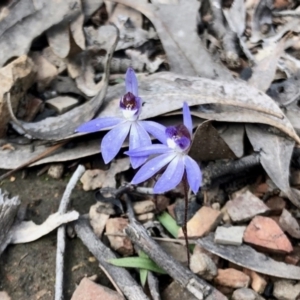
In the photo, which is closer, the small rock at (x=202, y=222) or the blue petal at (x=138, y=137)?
the blue petal at (x=138, y=137)

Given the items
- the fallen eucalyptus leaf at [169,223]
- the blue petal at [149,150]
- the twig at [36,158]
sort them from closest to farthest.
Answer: the blue petal at [149,150] < the fallen eucalyptus leaf at [169,223] < the twig at [36,158]

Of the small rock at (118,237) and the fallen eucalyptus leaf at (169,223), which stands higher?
the small rock at (118,237)

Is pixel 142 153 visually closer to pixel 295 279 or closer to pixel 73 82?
pixel 295 279

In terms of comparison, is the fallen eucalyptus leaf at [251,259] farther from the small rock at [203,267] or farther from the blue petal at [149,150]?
the blue petal at [149,150]

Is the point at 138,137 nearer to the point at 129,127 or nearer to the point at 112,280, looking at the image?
the point at 129,127

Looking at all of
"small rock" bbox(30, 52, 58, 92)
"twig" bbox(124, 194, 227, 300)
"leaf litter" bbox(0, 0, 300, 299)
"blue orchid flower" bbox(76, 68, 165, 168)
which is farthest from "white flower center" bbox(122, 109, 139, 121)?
"small rock" bbox(30, 52, 58, 92)

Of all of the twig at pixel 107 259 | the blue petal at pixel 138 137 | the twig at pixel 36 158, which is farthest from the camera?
the twig at pixel 36 158

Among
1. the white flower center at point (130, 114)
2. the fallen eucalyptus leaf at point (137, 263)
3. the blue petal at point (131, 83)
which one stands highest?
the blue petal at point (131, 83)

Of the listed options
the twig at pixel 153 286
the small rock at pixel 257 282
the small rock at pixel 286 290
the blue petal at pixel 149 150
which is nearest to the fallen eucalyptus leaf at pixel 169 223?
the twig at pixel 153 286
